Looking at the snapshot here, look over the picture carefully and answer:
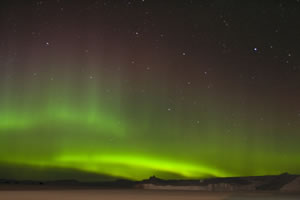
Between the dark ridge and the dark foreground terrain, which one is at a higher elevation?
the dark ridge

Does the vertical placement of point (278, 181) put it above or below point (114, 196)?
above

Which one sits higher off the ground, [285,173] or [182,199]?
[285,173]

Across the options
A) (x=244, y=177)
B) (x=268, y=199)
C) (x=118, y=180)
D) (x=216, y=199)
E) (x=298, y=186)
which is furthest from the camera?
(x=244, y=177)

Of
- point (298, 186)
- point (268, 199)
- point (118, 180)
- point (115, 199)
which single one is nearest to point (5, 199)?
point (115, 199)

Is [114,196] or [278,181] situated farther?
[278,181]

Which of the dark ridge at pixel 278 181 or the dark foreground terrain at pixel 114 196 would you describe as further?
the dark ridge at pixel 278 181

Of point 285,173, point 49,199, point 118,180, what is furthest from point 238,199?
point 285,173

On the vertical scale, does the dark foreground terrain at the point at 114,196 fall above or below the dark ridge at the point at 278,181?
below

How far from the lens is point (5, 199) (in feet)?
63.8

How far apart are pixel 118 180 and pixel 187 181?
866cm

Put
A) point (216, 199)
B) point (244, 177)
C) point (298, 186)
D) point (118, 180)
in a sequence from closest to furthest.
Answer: point (216, 199) → point (298, 186) → point (118, 180) → point (244, 177)

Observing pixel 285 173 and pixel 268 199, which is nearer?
pixel 268 199

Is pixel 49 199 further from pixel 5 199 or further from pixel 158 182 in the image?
pixel 158 182

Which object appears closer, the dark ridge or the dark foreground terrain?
the dark foreground terrain
